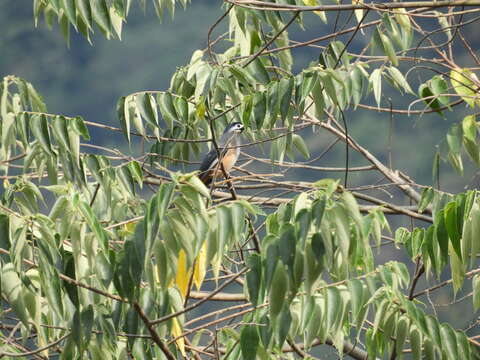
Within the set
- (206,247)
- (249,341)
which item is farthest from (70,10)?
(249,341)

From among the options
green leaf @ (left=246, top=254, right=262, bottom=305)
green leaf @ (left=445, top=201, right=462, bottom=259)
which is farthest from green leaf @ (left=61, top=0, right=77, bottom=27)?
green leaf @ (left=445, top=201, right=462, bottom=259)

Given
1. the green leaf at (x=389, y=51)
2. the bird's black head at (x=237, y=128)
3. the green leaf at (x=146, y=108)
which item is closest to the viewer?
the green leaf at (x=146, y=108)

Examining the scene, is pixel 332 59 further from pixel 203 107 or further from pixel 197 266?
pixel 197 266

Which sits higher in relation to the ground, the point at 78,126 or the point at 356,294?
the point at 78,126

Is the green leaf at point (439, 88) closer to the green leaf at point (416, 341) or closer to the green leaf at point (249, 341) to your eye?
the green leaf at point (416, 341)

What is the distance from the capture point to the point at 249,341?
1974 millimetres

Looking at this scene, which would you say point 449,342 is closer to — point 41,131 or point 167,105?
point 167,105

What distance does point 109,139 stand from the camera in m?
12.4

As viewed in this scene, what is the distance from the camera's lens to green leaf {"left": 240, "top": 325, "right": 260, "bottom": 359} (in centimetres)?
196

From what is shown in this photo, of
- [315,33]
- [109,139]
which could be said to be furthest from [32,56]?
[315,33]

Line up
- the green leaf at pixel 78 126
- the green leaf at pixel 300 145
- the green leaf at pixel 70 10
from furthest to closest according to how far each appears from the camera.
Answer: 1. the green leaf at pixel 300 145
2. the green leaf at pixel 78 126
3. the green leaf at pixel 70 10

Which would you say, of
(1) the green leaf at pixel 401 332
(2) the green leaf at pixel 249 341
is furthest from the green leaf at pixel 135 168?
(1) the green leaf at pixel 401 332

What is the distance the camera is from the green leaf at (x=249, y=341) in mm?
1955

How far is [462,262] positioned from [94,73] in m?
11.9
